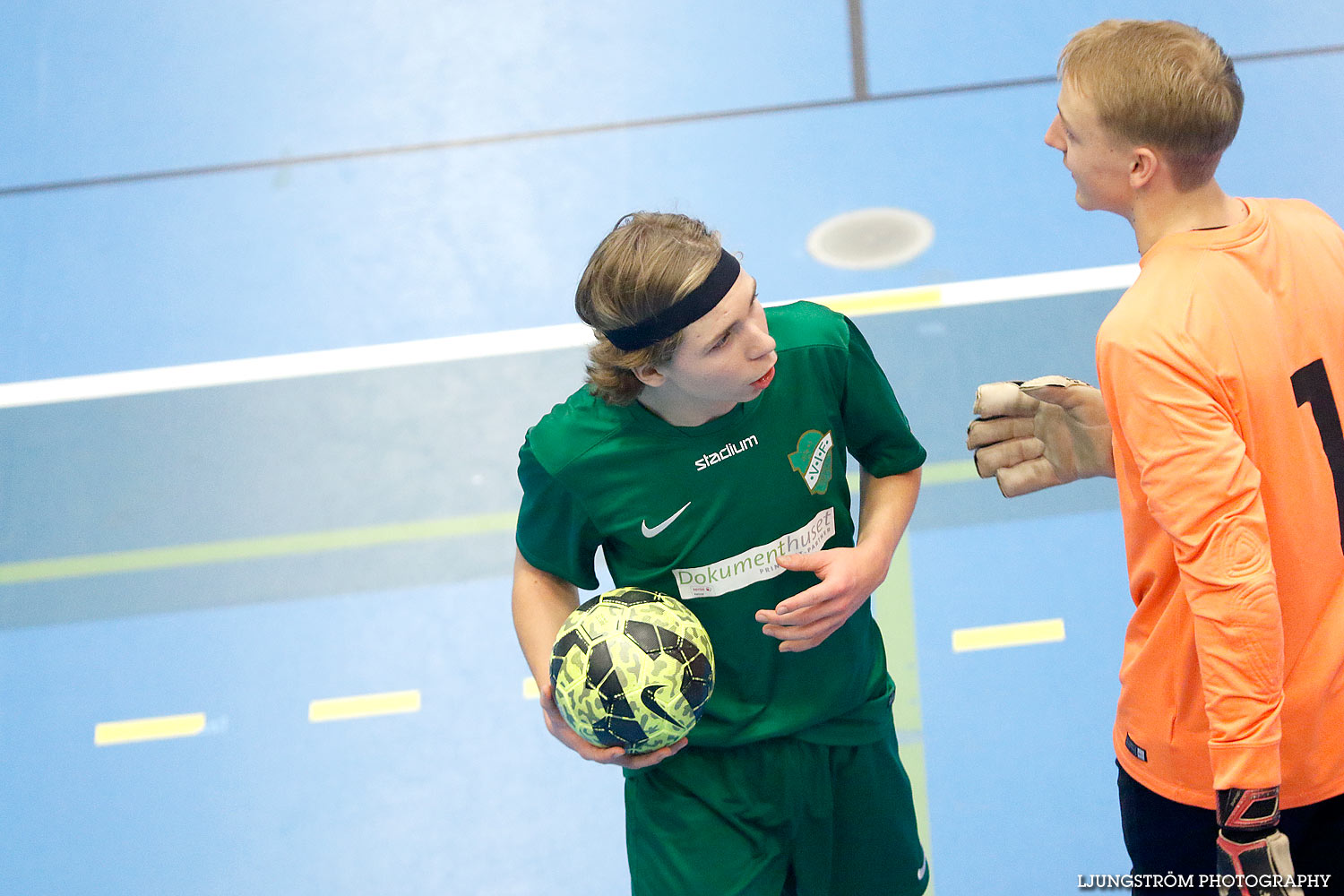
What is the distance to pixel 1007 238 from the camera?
699 centimetres

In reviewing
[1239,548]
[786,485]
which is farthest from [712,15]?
[1239,548]

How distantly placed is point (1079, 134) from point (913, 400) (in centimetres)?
359

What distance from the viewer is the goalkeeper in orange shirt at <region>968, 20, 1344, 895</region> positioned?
244 centimetres

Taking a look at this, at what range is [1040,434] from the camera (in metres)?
3.43

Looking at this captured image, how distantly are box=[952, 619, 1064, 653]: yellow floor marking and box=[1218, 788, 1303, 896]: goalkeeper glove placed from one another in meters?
2.83

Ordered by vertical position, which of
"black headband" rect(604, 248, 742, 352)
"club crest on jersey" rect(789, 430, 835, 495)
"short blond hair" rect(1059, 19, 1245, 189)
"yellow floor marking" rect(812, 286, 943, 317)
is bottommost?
"club crest on jersey" rect(789, 430, 835, 495)

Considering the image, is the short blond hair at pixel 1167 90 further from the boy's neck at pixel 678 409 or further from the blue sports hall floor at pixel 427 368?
the blue sports hall floor at pixel 427 368

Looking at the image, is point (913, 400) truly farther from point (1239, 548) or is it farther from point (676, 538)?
point (1239, 548)

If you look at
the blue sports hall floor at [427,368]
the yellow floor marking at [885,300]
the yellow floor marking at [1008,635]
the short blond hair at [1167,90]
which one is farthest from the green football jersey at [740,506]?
the yellow floor marking at [885,300]

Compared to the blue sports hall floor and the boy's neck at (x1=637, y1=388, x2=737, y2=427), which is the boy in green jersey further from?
the blue sports hall floor

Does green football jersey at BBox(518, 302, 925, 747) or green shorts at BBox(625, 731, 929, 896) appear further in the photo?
green shorts at BBox(625, 731, 929, 896)

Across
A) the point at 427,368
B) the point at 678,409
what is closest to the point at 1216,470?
the point at 678,409

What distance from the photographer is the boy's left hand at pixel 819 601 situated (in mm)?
2965


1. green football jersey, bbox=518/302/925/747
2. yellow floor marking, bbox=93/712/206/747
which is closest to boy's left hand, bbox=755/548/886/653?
green football jersey, bbox=518/302/925/747
